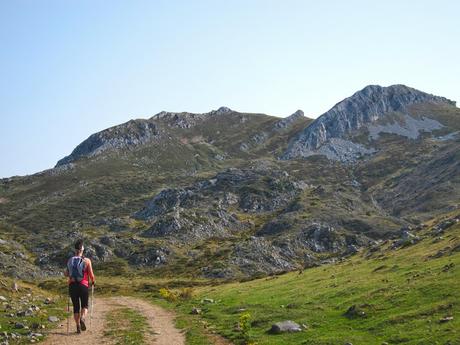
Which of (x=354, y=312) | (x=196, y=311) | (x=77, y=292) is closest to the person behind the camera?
(x=77, y=292)

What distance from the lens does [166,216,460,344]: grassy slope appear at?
23203 millimetres

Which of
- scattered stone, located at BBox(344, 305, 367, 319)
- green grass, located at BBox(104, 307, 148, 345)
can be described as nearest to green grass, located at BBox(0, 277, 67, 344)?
green grass, located at BBox(104, 307, 148, 345)

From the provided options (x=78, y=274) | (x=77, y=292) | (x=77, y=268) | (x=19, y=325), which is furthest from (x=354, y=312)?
(x=19, y=325)

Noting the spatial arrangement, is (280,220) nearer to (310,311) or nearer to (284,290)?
(284,290)

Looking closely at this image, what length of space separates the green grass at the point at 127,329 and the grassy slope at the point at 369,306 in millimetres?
4755

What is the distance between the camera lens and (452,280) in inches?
1204

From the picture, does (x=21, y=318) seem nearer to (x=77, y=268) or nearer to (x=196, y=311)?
(x=77, y=268)

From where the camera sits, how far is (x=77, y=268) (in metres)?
21.1

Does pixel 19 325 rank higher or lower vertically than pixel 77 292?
lower

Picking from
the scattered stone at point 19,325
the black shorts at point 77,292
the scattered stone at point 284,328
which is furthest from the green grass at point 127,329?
the scattered stone at point 284,328

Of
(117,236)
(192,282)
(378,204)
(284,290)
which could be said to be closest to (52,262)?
(117,236)

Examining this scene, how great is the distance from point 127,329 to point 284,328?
889 centimetres

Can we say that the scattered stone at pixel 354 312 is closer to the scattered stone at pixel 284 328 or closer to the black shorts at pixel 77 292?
the scattered stone at pixel 284 328

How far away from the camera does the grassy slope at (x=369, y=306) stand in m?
23.2
